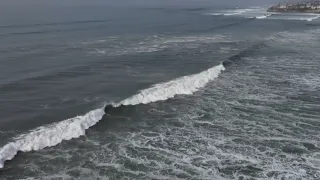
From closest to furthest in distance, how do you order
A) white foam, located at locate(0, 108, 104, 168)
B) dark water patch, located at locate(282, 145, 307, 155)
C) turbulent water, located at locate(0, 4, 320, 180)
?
1. turbulent water, located at locate(0, 4, 320, 180)
2. white foam, located at locate(0, 108, 104, 168)
3. dark water patch, located at locate(282, 145, 307, 155)

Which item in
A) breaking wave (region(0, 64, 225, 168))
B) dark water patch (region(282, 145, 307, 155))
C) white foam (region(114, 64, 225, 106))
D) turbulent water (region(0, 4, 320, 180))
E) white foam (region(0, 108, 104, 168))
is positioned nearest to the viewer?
turbulent water (region(0, 4, 320, 180))

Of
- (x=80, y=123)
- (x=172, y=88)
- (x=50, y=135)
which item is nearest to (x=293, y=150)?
(x=80, y=123)

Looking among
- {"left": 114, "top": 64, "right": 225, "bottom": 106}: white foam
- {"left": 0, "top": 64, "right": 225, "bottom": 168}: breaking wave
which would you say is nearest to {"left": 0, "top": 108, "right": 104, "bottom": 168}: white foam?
{"left": 0, "top": 64, "right": 225, "bottom": 168}: breaking wave

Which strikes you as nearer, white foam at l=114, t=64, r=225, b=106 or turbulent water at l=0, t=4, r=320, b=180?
turbulent water at l=0, t=4, r=320, b=180

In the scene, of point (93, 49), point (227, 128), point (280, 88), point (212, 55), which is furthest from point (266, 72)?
point (93, 49)

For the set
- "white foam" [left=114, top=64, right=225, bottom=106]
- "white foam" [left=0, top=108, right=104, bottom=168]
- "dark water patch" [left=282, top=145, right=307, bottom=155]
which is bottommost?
"dark water patch" [left=282, top=145, right=307, bottom=155]

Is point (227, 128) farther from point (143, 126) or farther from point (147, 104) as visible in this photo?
point (147, 104)

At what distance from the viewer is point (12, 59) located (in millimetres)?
41875

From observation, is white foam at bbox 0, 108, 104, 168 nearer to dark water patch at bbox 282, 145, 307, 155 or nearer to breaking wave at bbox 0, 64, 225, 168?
breaking wave at bbox 0, 64, 225, 168

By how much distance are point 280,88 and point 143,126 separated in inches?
539

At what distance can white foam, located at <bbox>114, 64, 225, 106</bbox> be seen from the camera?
28.7 meters

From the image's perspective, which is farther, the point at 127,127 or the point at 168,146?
the point at 127,127

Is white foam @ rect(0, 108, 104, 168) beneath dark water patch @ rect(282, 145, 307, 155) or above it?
above

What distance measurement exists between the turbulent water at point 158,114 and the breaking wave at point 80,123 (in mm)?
78
